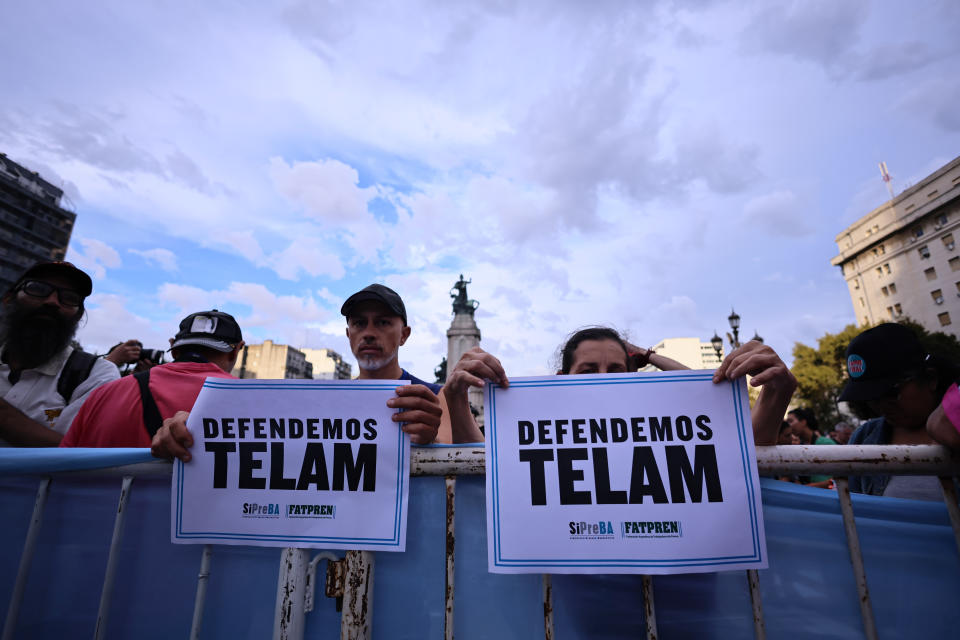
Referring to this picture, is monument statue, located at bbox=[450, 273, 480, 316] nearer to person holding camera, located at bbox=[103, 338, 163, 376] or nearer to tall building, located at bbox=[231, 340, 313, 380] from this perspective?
person holding camera, located at bbox=[103, 338, 163, 376]

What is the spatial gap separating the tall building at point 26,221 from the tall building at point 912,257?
81277 millimetres

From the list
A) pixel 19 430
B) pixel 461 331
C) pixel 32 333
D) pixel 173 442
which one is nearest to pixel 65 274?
pixel 32 333

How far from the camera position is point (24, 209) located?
49.8 meters

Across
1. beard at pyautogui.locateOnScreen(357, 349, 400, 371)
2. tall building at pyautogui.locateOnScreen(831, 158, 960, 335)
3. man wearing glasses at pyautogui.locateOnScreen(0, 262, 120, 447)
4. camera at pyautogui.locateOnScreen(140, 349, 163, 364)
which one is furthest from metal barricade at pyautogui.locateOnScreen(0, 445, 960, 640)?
tall building at pyautogui.locateOnScreen(831, 158, 960, 335)

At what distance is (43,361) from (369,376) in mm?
1836

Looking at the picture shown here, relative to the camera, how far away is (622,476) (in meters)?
1.50

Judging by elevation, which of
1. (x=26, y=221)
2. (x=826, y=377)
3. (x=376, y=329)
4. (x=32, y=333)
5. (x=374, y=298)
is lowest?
(x=32, y=333)

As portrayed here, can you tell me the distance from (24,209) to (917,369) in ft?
231

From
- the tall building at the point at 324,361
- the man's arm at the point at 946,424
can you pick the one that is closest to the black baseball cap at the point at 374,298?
the man's arm at the point at 946,424

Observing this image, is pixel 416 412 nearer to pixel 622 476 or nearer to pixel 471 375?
pixel 471 375

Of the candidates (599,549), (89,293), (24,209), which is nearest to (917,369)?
(599,549)

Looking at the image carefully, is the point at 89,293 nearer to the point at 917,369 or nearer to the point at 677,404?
the point at 677,404

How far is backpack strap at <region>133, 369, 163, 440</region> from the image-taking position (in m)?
2.06

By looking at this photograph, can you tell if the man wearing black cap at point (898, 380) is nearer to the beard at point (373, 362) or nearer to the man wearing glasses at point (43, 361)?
the beard at point (373, 362)
